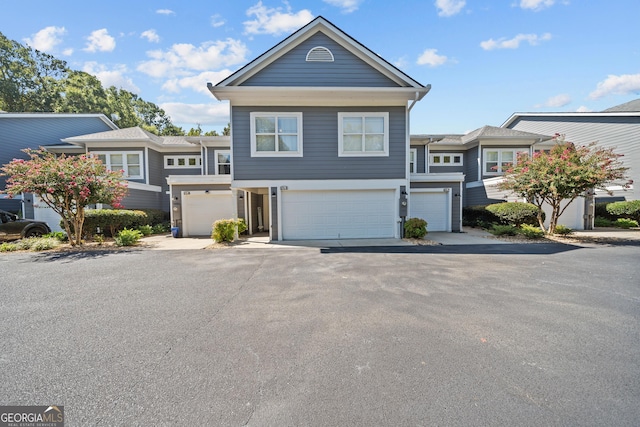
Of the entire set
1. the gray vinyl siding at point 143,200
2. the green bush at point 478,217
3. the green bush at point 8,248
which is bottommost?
the green bush at point 8,248

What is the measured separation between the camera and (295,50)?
11.4 metres

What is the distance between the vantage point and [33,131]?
2048 centimetres

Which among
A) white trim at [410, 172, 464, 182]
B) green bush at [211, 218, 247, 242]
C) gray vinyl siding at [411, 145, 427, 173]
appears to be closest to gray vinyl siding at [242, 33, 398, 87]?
white trim at [410, 172, 464, 182]

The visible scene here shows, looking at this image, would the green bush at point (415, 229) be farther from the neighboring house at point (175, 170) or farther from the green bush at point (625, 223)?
the green bush at point (625, 223)

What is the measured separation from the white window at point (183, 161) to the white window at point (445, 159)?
15.4m

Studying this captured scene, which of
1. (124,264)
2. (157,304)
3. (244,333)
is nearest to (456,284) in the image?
(244,333)

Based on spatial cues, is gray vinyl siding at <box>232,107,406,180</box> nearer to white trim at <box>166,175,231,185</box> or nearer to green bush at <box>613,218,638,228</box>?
white trim at <box>166,175,231,185</box>

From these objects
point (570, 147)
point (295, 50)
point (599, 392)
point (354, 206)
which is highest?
point (295, 50)

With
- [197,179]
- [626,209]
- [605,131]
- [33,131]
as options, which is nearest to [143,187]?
[197,179]

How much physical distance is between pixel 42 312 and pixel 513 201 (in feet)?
57.9

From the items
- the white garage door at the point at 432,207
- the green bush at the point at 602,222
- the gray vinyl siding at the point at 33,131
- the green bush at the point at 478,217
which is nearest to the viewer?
the white garage door at the point at 432,207

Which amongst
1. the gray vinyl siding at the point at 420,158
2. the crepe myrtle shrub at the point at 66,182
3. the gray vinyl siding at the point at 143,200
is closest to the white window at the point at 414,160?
the gray vinyl siding at the point at 420,158

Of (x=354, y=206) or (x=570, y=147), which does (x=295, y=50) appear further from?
(x=570, y=147)

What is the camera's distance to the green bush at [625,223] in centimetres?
1522
